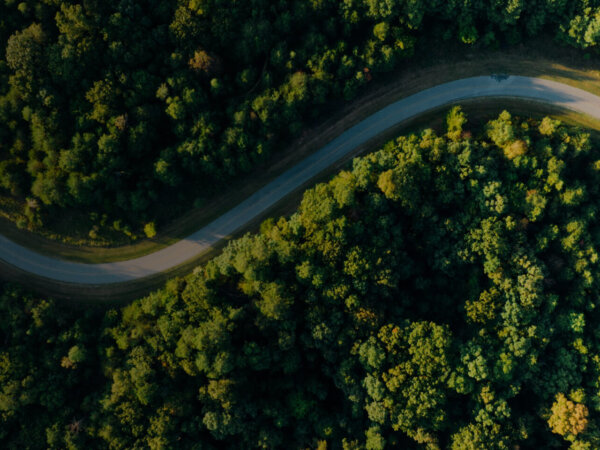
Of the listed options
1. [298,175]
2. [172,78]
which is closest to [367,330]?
[298,175]

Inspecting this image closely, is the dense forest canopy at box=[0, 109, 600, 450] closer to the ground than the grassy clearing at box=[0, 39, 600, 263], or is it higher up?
closer to the ground

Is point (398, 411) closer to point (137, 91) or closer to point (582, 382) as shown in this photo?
point (582, 382)

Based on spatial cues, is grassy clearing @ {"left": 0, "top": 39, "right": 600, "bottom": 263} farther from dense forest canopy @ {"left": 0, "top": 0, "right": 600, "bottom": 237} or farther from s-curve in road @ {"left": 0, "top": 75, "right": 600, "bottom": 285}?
dense forest canopy @ {"left": 0, "top": 0, "right": 600, "bottom": 237}

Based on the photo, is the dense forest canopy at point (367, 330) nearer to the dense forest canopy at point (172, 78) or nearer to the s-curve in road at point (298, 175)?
the s-curve in road at point (298, 175)

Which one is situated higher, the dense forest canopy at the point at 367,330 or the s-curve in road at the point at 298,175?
the s-curve in road at the point at 298,175

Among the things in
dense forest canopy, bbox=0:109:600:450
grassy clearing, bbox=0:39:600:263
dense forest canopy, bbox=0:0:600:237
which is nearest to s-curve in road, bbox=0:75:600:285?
grassy clearing, bbox=0:39:600:263

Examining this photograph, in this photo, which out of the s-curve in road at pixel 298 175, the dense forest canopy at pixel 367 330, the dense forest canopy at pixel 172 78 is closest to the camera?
the dense forest canopy at pixel 172 78

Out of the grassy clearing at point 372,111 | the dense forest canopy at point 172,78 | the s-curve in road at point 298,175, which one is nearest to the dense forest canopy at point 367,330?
the s-curve in road at point 298,175
